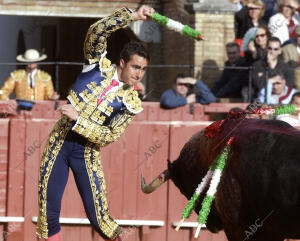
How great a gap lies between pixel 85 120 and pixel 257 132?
43.3 inches

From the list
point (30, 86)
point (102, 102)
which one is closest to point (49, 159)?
point (102, 102)

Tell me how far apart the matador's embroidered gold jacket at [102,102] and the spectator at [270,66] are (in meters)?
3.40

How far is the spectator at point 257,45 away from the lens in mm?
9674

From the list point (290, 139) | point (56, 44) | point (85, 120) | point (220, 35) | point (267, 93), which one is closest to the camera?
point (290, 139)

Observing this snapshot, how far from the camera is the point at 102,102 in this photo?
19.6ft

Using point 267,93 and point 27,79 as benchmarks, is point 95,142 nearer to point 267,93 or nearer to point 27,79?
point 267,93

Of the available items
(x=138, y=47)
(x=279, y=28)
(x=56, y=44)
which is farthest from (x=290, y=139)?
(x=56, y=44)

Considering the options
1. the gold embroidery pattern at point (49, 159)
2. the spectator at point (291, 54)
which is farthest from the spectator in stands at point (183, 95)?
the gold embroidery pattern at point (49, 159)

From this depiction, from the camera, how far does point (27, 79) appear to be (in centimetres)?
1009

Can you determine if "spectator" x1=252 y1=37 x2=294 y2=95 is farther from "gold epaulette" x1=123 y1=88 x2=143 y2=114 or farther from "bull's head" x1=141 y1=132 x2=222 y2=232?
"gold epaulette" x1=123 y1=88 x2=143 y2=114

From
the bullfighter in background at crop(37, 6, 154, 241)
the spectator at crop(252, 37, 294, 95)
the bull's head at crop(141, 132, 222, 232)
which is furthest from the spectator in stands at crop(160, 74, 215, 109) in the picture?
the bullfighter in background at crop(37, 6, 154, 241)

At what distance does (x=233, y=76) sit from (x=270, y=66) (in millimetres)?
462

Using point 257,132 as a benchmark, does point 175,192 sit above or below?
below

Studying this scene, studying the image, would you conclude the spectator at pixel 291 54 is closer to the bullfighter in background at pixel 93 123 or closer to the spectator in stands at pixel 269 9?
the spectator in stands at pixel 269 9
